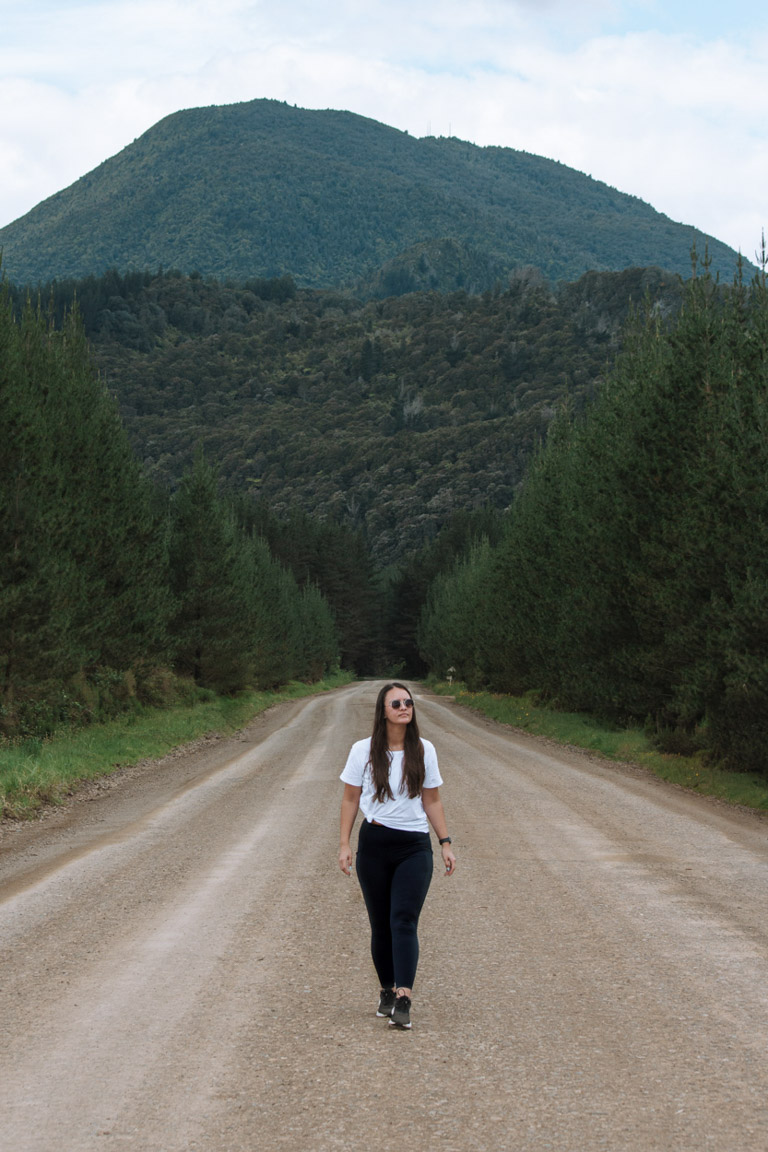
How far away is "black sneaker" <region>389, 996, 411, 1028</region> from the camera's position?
18.7 ft

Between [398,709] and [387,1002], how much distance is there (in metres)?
1.63

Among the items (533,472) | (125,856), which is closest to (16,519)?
(125,856)

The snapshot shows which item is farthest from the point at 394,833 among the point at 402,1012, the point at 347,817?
the point at 402,1012

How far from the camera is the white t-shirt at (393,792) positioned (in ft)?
19.4

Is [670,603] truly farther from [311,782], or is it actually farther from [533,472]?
[533,472]

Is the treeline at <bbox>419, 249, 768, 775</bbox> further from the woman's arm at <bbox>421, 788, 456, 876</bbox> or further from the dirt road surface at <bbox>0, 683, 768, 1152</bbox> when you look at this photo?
the woman's arm at <bbox>421, 788, 456, 876</bbox>

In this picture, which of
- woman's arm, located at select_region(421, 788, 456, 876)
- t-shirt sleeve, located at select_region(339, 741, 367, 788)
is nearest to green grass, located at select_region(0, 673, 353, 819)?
t-shirt sleeve, located at select_region(339, 741, 367, 788)

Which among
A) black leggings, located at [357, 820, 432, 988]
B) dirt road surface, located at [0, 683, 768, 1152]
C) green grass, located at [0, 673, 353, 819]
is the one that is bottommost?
green grass, located at [0, 673, 353, 819]

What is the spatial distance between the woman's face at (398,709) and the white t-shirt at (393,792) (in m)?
0.19

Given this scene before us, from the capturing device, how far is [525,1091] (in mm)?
4828

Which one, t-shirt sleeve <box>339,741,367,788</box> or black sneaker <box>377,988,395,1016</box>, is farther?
t-shirt sleeve <box>339,741,367,788</box>

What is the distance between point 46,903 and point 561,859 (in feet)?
17.1

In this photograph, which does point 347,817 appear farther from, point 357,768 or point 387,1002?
point 387,1002

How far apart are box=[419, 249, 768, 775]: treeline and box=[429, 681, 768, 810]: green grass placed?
1.58 ft
